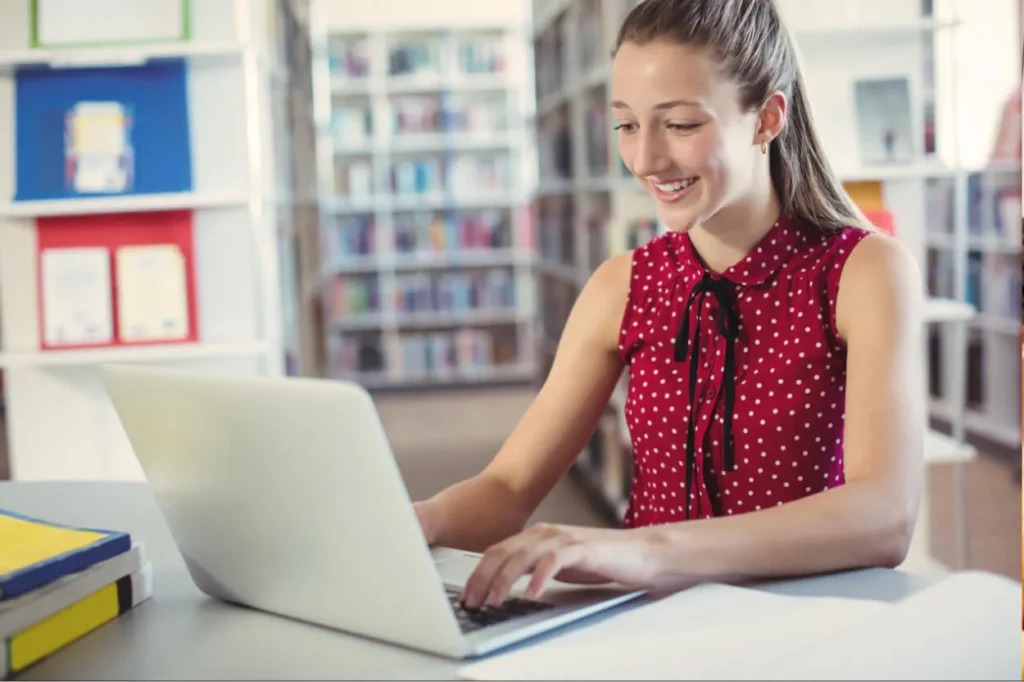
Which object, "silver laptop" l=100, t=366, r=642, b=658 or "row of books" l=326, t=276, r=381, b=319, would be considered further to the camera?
"row of books" l=326, t=276, r=381, b=319

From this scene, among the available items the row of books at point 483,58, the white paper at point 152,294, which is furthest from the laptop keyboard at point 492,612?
the row of books at point 483,58

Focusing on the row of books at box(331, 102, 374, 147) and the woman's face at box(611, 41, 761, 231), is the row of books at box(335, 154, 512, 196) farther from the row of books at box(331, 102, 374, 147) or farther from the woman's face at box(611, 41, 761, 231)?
the woman's face at box(611, 41, 761, 231)

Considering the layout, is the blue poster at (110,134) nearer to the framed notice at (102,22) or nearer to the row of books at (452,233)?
the framed notice at (102,22)

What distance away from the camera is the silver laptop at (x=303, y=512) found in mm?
736

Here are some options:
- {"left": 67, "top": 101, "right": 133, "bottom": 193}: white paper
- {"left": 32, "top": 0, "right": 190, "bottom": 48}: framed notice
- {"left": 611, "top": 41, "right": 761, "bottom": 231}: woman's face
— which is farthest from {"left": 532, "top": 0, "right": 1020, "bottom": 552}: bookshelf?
{"left": 67, "top": 101, "right": 133, "bottom": 193}: white paper

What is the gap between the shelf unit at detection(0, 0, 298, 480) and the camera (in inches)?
111

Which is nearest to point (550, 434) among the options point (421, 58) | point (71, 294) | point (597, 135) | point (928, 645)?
point (928, 645)

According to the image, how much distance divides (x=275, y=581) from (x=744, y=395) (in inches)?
24.7

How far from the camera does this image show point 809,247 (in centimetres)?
133

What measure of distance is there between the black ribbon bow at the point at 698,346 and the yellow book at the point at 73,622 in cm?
63

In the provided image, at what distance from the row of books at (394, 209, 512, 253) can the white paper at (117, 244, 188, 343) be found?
466 centimetres

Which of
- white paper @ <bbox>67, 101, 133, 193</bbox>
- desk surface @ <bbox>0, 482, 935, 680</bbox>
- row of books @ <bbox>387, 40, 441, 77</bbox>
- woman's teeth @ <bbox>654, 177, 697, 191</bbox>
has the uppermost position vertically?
row of books @ <bbox>387, 40, 441, 77</bbox>

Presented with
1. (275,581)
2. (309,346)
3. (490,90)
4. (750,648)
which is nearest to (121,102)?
(309,346)

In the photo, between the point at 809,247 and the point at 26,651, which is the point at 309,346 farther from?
the point at 26,651
